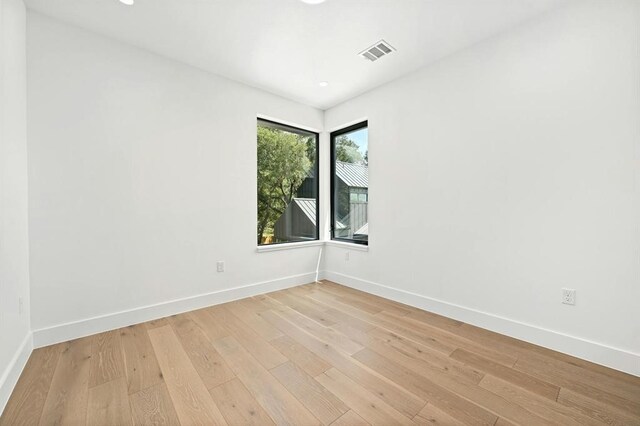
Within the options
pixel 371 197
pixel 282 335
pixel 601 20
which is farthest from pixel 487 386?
pixel 601 20

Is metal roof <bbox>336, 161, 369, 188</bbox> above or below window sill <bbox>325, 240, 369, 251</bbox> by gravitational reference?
above

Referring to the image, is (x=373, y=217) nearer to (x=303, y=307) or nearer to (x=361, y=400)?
(x=303, y=307)

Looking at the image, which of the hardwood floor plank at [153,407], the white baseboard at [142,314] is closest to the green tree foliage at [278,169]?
the white baseboard at [142,314]

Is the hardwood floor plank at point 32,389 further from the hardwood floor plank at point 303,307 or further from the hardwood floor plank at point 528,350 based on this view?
the hardwood floor plank at point 528,350

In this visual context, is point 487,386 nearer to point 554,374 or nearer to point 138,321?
point 554,374

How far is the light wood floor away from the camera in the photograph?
143cm

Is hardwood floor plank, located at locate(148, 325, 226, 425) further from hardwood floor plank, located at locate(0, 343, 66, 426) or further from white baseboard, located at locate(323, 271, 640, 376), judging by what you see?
white baseboard, located at locate(323, 271, 640, 376)

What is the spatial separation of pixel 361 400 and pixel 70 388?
1.73m

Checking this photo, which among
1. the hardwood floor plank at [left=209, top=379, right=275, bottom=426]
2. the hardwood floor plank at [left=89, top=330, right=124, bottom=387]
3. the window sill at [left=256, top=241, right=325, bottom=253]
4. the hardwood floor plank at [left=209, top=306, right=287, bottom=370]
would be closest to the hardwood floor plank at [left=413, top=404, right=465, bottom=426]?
the hardwood floor plank at [left=209, top=379, right=275, bottom=426]

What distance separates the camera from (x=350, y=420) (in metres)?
1.39

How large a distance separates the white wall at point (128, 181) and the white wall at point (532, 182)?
1914mm

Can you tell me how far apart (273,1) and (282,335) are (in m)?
2.61

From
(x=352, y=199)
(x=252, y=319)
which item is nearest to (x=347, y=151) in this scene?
(x=352, y=199)

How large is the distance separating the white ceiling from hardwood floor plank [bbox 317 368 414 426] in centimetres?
261
